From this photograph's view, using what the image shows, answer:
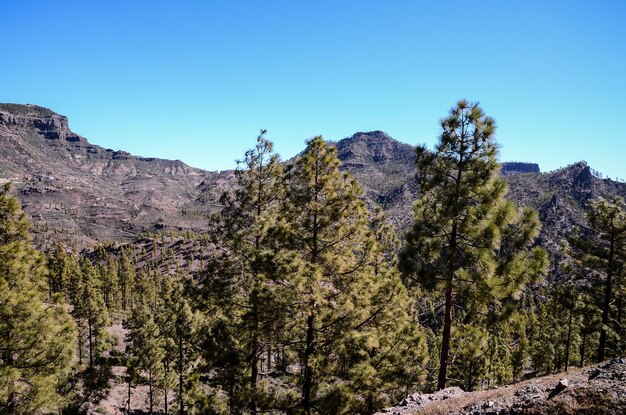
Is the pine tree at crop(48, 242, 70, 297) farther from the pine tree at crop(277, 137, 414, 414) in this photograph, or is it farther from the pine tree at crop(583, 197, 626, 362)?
the pine tree at crop(583, 197, 626, 362)

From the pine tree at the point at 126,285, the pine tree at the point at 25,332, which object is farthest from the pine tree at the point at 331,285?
the pine tree at the point at 126,285

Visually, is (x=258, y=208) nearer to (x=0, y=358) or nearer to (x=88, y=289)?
(x=0, y=358)

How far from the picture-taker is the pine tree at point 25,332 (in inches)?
473

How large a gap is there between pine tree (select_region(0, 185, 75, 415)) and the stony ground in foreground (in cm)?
1274

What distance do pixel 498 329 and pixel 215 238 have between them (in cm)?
5756

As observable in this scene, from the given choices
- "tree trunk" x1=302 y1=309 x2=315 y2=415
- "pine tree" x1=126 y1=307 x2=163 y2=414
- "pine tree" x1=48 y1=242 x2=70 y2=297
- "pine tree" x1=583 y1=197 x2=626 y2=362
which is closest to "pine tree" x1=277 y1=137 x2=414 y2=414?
"tree trunk" x1=302 y1=309 x2=315 y2=415

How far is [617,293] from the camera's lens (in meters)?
19.2

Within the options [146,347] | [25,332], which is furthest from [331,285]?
[146,347]

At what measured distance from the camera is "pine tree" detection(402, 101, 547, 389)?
33.4 feet

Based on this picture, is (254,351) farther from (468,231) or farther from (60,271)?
(60,271)

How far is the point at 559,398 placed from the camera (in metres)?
7.51

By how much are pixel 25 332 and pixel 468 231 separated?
15.3m

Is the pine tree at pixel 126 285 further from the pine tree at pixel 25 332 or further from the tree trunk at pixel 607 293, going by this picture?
the tree trunk at pixel 607 293

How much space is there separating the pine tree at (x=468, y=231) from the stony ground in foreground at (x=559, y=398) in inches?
84.5
